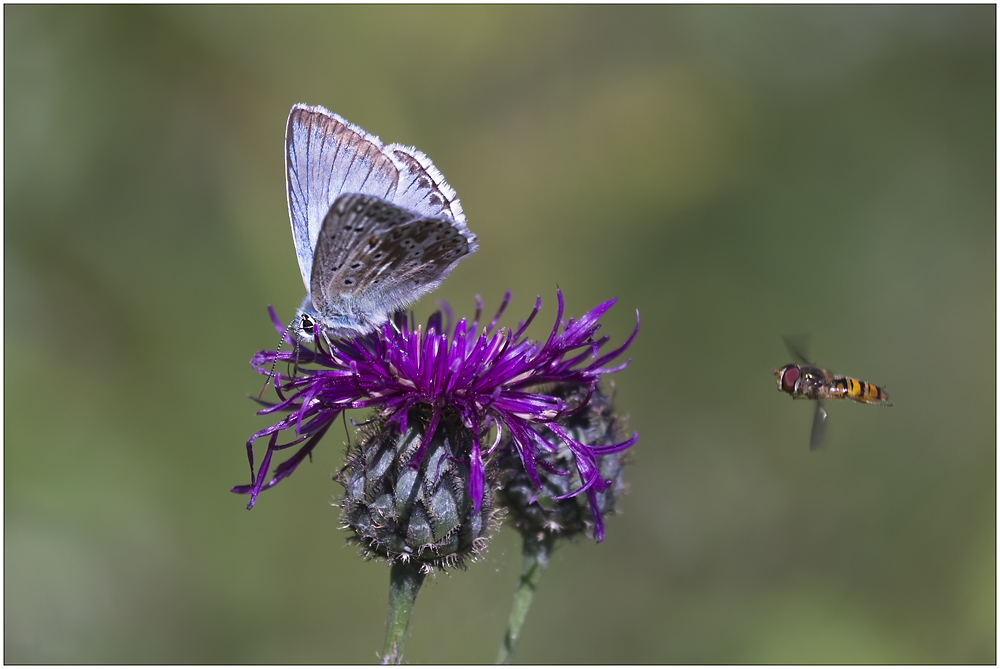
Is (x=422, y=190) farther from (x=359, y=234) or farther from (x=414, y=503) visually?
(x=414, y=503)

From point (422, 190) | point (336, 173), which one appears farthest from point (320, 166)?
point (422, 190)

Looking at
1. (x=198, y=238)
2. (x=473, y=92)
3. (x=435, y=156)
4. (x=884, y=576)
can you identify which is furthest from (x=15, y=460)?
(x=884, y=576)

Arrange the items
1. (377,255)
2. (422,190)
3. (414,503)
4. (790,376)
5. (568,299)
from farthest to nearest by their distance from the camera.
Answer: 1. (568,299)
2. (790,376)
3. (422,190)
4. (377,255)
5. (414,503)

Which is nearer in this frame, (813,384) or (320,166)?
(320,166)

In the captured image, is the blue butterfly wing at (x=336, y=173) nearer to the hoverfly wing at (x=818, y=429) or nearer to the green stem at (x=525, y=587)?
the green stem at (x=525, y=587)

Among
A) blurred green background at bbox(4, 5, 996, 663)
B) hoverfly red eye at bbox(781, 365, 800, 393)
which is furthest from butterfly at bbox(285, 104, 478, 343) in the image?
blurred green background at bbox(4, 5, 996, 663)

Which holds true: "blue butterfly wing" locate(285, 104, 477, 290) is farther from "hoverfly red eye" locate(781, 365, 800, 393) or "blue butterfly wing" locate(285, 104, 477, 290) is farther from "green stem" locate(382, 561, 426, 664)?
"hoverfly red eye" locate(781, 365, 800, 393)

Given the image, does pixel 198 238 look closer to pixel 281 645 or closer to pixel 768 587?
pixel 281 645
